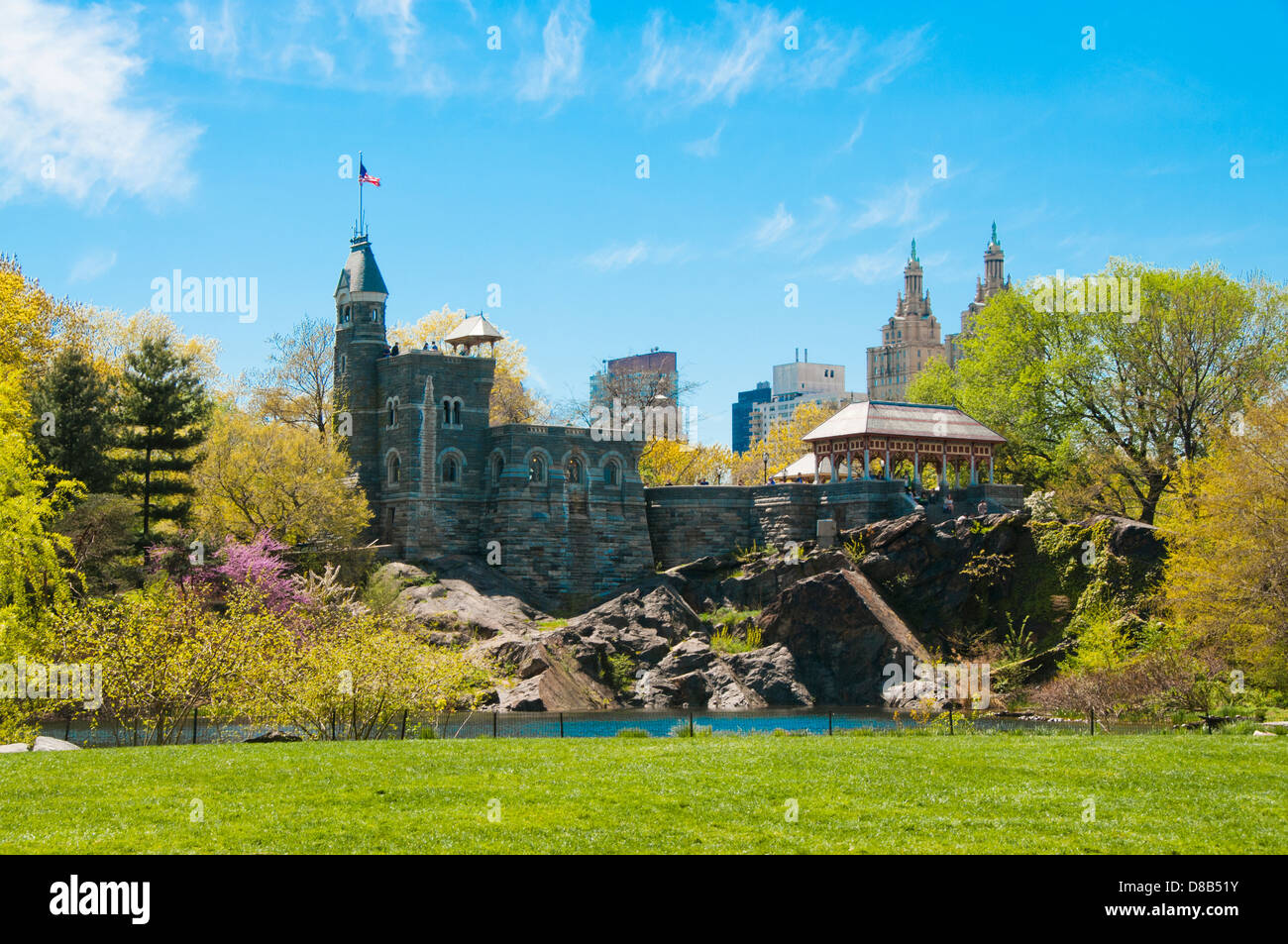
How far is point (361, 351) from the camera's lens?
191ft

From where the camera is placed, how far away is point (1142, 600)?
143 ft

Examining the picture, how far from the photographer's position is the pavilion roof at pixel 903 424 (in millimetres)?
57156

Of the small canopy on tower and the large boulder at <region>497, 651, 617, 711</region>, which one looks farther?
the small canopy on tower

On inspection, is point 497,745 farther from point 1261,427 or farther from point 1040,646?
point 1040,646

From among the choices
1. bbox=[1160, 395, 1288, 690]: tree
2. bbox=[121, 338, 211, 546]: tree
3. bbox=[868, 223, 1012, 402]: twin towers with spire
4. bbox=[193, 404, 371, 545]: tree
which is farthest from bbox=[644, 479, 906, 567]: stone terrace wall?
bbox=[868, 223, 1012, 402]: twin towers with spire

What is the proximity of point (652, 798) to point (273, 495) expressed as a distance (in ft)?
121

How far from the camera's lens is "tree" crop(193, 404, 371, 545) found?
51.1 metres

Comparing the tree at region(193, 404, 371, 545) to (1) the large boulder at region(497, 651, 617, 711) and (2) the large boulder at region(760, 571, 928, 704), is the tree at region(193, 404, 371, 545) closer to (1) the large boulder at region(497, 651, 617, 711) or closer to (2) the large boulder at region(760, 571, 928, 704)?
(1) the large boulder at region(497, 651, 617, 711)

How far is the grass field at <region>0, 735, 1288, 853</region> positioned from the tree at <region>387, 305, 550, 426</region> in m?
53.4

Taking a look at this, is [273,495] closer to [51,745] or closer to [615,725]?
[615,725]


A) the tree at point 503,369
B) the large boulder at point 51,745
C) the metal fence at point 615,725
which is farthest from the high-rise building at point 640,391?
the large boulder at point 51,745

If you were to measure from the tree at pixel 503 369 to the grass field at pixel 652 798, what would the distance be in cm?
5344

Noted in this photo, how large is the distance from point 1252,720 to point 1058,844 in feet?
54.2

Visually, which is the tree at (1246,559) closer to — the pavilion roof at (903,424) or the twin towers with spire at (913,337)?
the pavilion roof at (903,424)
